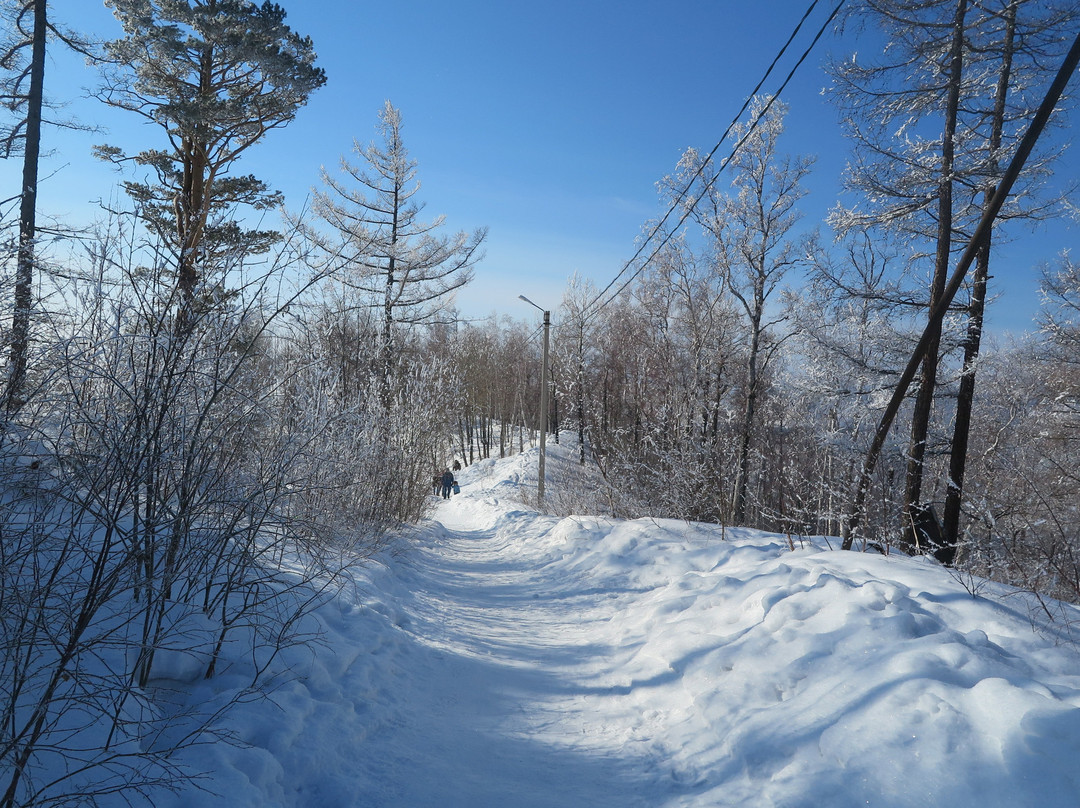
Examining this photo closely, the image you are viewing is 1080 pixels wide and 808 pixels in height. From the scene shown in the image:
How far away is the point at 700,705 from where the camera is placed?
3.83 m

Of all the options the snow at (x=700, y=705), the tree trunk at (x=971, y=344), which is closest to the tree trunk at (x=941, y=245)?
the tree trunk at (x=971, y=344)

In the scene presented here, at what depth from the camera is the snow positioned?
264 cm

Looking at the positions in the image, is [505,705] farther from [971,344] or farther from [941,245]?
[971,344]

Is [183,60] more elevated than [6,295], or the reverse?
[183,60]

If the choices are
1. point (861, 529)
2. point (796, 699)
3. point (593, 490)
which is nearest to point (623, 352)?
point (593, 490)

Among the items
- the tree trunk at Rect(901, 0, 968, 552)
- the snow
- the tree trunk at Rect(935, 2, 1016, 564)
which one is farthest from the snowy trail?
the tree trunk at Rect(935, 2, 1016, 564)

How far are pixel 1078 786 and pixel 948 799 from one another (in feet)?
1.52

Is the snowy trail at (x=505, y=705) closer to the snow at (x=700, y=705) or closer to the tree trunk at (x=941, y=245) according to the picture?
the snow at (x=700, y=705)

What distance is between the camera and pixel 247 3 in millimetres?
11578

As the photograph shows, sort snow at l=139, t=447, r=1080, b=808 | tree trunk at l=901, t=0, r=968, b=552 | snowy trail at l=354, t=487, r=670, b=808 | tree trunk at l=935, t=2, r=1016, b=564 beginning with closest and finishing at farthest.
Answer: snow at l=139, t=447, r=1080, b=808 < snowy trail at l=354, t=487, r=670, b=808 < tree trunk at l=901, t=0, r=968, b=552 < tree trunk at l=935, t=2, r=1016, b=564

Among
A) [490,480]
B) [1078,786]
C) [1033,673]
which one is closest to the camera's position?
[1078,786]

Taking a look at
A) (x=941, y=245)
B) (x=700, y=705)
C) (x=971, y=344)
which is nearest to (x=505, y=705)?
(x=700, y=705)

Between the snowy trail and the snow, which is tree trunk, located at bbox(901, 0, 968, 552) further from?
the snowy trail

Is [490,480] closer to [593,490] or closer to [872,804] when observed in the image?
[593,490]
